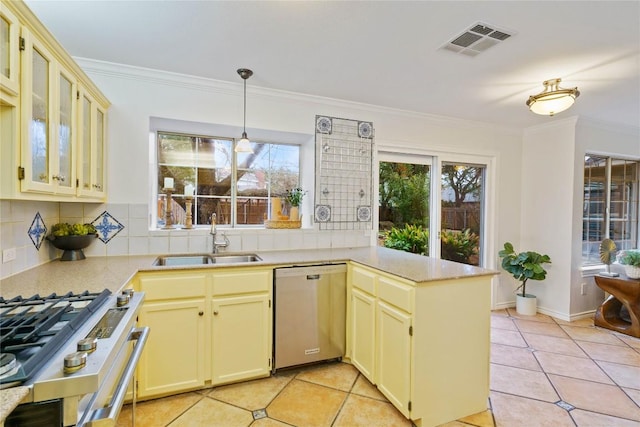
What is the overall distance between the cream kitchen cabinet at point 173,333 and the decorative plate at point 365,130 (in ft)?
6.95

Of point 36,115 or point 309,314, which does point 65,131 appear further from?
point 309,314

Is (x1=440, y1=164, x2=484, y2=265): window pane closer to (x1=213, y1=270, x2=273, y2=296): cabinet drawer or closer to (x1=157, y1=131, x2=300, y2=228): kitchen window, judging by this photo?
(x1=157, y1=131, x2=300, y2=228): kitchen window

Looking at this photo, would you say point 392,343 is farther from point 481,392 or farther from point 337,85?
point 337,85

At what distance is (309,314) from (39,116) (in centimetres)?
200

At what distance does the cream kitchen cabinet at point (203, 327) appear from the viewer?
2.03m

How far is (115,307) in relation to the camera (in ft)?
4.31

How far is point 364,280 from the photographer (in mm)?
2318

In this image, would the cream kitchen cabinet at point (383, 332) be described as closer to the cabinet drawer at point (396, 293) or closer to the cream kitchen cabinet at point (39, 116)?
the cabinet drawer at point (396, 293)

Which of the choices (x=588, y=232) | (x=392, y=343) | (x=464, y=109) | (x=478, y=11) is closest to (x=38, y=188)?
(x=392, y=343)

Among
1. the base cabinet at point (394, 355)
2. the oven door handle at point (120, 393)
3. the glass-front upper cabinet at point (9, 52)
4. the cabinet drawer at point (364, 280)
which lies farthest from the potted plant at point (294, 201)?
the glass-front upper cabinet at point (9, 52)

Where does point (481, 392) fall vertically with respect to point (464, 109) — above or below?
below

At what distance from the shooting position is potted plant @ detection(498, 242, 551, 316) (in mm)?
3650

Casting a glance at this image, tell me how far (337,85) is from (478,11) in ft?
4.19

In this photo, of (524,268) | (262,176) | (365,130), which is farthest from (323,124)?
(524,268)
